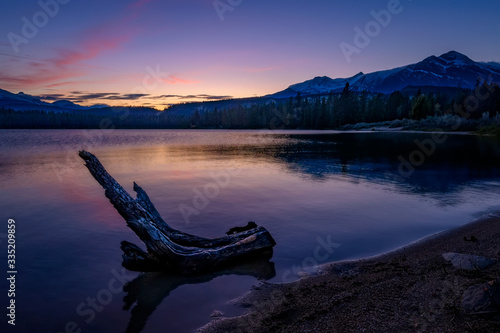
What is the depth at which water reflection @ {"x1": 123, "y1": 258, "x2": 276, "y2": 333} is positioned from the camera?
659cm

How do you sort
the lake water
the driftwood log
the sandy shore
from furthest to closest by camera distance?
the driftwood log, the lake water, the sandy shore

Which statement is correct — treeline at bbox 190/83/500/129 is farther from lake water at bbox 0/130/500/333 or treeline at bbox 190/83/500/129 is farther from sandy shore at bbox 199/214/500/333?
sandy shore at bbox 199/214/500/333

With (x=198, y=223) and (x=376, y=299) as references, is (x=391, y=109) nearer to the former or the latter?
(x=198, y=223)

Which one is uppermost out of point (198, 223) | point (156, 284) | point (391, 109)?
point (391, 109)

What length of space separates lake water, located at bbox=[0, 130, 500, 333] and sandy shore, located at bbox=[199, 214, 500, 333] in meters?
0.76

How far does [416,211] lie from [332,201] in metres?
4.13

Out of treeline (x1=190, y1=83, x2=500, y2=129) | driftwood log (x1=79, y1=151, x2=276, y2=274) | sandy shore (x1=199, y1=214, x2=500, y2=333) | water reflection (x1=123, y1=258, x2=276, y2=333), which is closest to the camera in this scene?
sandy shore (x1=199, y1=214, x2=500, y2=333)

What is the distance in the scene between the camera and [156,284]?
7797mm

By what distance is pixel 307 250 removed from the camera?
32.7 feet

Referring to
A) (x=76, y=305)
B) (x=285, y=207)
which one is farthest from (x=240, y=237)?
(x=285, y=207)

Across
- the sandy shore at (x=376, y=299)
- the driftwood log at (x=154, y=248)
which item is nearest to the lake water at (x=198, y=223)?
the driftwood log at (x=154, y=248)

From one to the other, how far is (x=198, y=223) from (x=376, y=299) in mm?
8706

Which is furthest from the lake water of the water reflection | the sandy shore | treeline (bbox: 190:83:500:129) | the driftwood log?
treeline (bbox: 190:83:500:129)

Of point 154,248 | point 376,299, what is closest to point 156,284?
point 154,248
